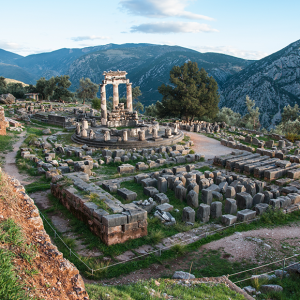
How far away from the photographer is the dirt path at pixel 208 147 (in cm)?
2353

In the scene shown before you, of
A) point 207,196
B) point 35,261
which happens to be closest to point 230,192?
point 207,196

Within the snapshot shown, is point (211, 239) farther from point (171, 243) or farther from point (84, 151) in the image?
point (84, 151)

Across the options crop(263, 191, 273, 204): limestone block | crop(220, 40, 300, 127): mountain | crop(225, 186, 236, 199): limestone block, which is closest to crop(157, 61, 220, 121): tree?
crop(225, 186, 236, 199): limestone block

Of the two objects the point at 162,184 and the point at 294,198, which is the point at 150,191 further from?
the point at 294,198

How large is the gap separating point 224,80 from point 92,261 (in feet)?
401

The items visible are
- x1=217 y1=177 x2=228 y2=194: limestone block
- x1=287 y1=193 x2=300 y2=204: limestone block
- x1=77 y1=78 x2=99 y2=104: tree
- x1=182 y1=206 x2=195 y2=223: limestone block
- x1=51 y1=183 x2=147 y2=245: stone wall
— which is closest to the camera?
x1=51 y1=183 x2=147 y2=245: stone wall

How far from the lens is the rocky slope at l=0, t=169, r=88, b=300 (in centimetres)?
478

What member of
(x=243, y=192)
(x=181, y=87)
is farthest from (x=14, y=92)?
(x=243, y=192)

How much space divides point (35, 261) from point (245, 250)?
681 cm

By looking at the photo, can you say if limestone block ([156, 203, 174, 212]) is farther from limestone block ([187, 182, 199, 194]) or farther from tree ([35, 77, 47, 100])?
tree ([35, 77, 47, 100])

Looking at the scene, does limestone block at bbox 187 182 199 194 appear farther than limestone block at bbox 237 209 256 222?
Yes

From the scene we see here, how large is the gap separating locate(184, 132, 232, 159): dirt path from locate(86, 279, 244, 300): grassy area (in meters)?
15.7

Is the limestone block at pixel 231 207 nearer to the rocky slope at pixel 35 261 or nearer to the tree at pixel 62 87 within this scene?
the rocky slope at pixel 35 261

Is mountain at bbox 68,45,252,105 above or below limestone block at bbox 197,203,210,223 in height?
above
